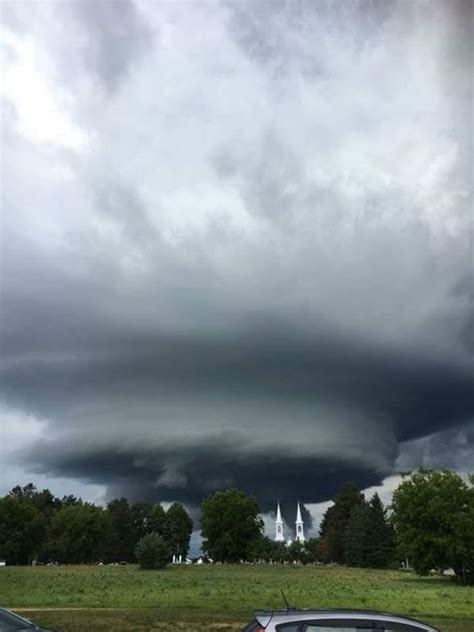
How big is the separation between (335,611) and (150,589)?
127 ft

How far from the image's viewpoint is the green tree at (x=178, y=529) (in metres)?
142

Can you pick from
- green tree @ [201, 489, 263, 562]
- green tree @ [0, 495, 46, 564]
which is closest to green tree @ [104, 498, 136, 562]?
Result: green tree @ [0, 495, 46, 564]

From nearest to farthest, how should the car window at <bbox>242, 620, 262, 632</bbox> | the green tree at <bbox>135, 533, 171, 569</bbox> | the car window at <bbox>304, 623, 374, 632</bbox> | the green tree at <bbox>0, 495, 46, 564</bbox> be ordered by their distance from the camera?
the car window at <bbox>304, 623, 374, 632</bbox>
the car window at <bbox>242, 620, 262, 632</bbox>
the green tree at <bbox>135, 533, 171, 569</bbox>
the green tree at <bbox>0, 495, 46, 564</bbox>

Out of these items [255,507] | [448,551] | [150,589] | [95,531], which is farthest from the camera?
[95,531]

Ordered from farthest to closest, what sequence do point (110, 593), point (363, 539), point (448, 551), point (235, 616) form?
point (363, 539)
point (448, 551)
point (110, 593)
point (235, 616)

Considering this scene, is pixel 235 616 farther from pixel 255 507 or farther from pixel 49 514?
pixel 49 514

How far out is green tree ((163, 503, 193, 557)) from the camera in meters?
142

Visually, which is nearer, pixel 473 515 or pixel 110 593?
pixel 110 593

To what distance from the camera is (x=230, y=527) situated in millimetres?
103500

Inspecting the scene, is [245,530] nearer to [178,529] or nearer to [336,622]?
[178,529]

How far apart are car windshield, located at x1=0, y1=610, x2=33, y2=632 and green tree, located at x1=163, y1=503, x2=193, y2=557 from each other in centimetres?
13396

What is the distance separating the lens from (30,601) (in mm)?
36125

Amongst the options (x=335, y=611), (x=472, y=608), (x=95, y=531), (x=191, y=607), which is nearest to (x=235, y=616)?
(x=191, y=607)

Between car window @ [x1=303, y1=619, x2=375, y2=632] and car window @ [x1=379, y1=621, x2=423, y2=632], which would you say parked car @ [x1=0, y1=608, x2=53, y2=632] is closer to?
car window @ [x1=303, y1=619, x2=375, y2=632]
